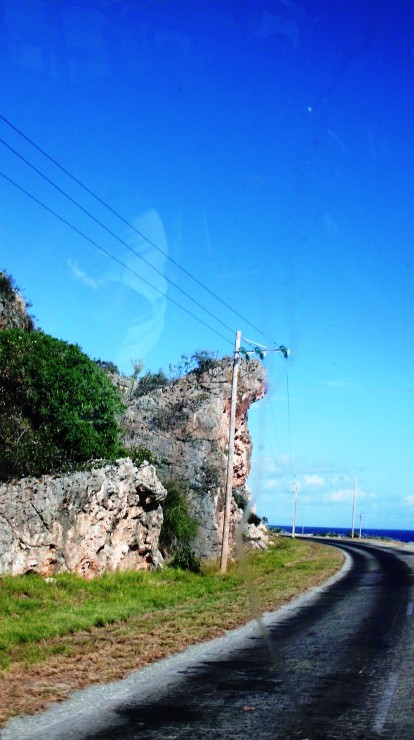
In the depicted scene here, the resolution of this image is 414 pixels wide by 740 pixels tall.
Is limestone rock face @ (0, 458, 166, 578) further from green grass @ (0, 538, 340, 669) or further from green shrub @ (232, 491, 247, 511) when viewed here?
green shrub @ (232, 491, 247, 511)

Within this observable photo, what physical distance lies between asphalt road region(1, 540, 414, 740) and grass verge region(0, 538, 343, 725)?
0.57 m

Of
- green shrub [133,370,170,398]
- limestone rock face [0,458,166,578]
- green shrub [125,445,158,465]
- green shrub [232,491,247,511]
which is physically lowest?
limestone rock face [0,458,166,578]

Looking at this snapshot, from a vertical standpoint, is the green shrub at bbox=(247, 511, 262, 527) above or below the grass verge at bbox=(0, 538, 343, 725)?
above

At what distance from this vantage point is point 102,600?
16.9 metres

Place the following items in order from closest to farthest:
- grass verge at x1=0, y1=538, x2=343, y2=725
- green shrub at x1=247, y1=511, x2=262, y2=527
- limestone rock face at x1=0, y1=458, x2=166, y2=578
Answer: grass verge at x1=0, y1=538, x2=343, y2=725 → limestone rock face at x1=0, y1=458, x2=166, y2=578 → green shrub at x1=247, y1=511, x2=262, y2=527

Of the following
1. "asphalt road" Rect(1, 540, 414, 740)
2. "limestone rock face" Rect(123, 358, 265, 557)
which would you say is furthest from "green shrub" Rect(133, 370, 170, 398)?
"asphalt road" Rect(1, 540, 414, 740)

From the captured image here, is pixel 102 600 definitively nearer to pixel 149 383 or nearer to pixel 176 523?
pixel 176 523

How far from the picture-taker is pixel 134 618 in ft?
48.2

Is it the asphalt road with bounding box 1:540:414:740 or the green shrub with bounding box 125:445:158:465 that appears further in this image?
the green shrub with bounding box 125:445:158:465

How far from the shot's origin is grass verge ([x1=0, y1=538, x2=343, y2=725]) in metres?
9.09

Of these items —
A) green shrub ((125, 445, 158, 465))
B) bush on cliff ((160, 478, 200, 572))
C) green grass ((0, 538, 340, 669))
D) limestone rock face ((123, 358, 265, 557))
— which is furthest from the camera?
limestone rock face ((123, 358, 265, 557))

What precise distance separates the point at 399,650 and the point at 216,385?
82.5 ft

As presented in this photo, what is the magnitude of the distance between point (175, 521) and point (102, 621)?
15185 millimetres

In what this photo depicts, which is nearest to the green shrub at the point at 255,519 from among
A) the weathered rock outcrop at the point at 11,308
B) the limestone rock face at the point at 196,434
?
the limestone rock face at the point at 196,434
